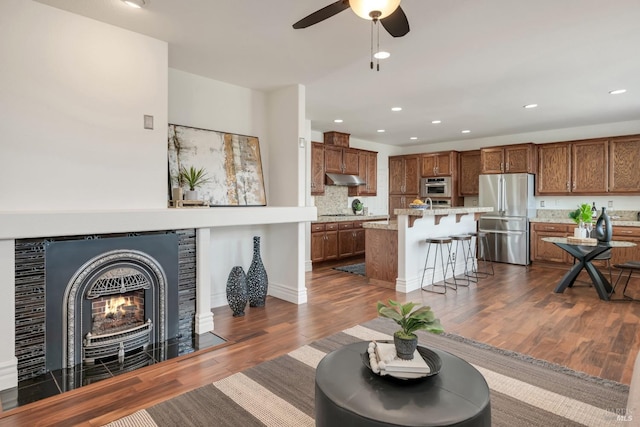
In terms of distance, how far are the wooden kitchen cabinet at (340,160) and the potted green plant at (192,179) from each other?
346 centimetres

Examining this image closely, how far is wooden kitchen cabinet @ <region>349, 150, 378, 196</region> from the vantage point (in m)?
7.67

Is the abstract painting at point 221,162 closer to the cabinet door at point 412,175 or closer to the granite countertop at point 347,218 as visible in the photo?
the granite countertop at point 347,218

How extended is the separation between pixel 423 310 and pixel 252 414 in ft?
3.81

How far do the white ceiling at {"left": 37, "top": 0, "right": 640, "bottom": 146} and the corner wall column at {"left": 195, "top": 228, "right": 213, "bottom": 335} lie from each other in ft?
5.59

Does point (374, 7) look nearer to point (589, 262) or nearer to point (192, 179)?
point (192, 179)

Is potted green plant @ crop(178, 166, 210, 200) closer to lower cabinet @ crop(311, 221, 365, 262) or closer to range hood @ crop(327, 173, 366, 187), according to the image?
lower cabinet @ crop(311, 221, 365, 262)

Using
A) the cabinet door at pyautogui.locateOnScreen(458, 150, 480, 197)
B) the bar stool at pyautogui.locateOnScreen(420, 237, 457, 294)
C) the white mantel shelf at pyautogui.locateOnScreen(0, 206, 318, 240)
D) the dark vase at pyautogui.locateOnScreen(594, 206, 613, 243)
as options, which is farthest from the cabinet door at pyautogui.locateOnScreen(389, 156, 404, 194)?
the white mantel shelf at pyautogui.locateOnScreen(0, 206, 318, 240)

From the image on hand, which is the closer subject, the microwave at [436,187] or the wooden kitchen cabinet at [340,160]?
the wooden kitchen cabinet at [340,160]

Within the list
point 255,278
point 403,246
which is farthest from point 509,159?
point 255,278

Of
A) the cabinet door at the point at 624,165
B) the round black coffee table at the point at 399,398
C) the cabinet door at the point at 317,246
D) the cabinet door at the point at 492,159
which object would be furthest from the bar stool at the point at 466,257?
the round black coffee table at the point at 399,398

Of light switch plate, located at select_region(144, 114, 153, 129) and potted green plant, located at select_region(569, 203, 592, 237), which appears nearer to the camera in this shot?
light switch plate, located at select_region(144, 114, 153, 129)

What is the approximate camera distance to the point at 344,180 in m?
7.13

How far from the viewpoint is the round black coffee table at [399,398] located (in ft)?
4.13

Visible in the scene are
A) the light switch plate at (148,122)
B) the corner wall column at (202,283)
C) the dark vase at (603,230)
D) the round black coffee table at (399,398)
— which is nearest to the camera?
the round black coffee table at (399,398)
